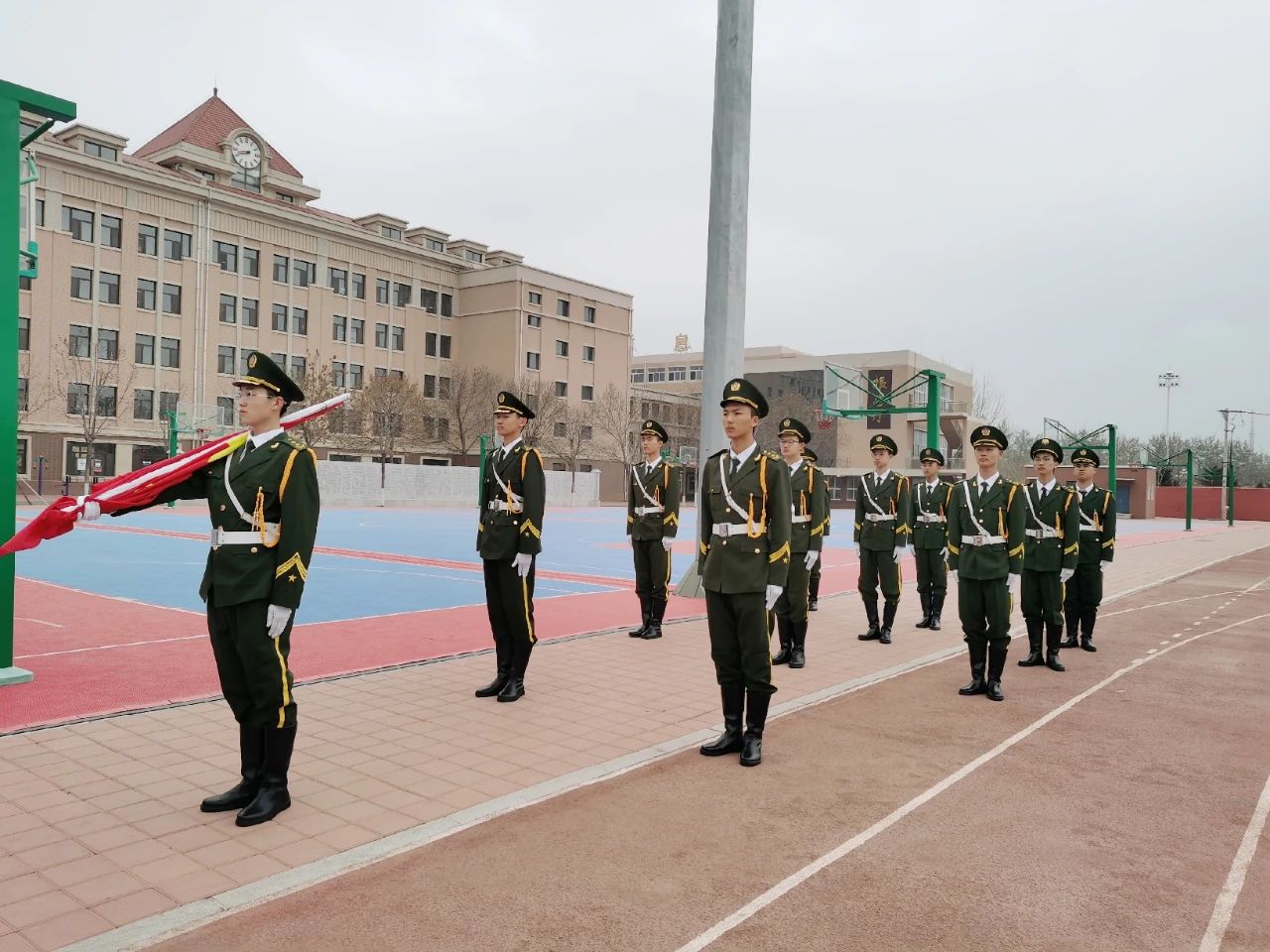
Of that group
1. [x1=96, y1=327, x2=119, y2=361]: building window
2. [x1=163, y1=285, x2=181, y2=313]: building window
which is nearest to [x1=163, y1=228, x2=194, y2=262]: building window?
[x1=163, y1=285, x2=181, y2=313]: building window

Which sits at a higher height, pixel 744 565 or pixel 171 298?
pixel 171 298

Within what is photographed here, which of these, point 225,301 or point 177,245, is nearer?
point 177,245

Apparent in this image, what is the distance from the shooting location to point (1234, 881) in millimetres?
4297

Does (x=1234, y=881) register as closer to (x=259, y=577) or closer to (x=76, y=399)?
(x=259, y=577)

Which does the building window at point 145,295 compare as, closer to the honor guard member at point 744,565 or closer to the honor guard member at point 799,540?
the honor guard member at point 799,540

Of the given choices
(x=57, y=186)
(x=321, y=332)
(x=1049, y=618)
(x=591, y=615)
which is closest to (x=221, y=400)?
(x=321, y=332)

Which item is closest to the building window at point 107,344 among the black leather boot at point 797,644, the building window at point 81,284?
the building window at point 81,284

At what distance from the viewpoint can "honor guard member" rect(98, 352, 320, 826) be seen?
15.5ft

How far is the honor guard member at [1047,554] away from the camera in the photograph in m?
9.45

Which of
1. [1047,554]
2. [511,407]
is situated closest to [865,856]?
[511,407]

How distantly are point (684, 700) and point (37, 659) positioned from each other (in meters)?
5.39

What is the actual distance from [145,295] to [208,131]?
13899 millimetres

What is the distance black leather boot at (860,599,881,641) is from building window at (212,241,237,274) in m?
49.3

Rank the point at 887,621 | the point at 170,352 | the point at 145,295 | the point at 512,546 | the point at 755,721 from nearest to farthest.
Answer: the point at 755,721 → the point at 512,546 → the point at 887,621 → the point at 145,295 → the point at 170,352
